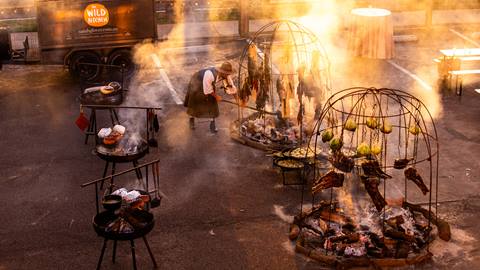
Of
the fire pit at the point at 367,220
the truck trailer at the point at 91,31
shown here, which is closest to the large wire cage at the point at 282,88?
the fire pit at the point at 367,220

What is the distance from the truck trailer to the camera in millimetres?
17734

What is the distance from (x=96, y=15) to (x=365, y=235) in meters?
10.7

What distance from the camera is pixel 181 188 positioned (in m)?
12.3

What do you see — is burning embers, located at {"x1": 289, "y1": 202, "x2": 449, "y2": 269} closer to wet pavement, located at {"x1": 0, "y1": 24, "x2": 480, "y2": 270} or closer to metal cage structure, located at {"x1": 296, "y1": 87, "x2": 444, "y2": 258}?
metal cage structure, located at {"x1": 296, "y1": 87, "x2": 444, "y2": 258}

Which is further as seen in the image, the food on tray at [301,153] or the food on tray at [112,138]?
the food on tray at [301,153]

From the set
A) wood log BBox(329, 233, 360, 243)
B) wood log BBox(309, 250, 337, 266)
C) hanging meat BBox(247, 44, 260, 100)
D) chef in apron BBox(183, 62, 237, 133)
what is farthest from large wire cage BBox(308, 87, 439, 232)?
chef in apron BBox(183, 62, 237, 133)

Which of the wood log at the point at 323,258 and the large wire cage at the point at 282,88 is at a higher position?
the large wire cage at the point at 282,88

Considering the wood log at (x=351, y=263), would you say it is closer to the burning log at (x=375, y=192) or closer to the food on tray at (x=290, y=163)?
the burning log at (x=375, y=192)

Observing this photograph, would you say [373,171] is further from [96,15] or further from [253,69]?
[96,15]

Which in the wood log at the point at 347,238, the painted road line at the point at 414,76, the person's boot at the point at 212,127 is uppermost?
the painted road line at the point at 414,76

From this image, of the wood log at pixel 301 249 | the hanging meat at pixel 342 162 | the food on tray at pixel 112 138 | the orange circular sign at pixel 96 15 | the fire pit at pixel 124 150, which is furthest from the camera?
the orange circular sign at pixel 96 15

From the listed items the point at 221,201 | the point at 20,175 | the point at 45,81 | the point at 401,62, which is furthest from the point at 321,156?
the point at 45,81

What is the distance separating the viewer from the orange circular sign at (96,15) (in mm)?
17844

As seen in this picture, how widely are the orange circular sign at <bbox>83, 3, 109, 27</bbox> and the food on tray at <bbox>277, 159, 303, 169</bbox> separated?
7819mm
